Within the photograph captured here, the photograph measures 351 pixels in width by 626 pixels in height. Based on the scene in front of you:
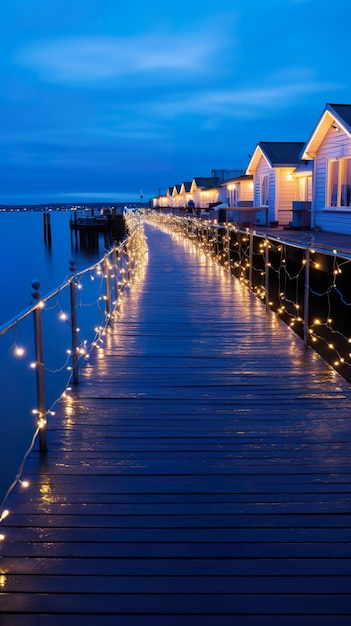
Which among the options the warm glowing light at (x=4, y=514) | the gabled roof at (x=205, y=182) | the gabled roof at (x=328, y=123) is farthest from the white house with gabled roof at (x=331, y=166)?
the gabled roof at (x=205, y=182)

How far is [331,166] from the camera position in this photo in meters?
16.8

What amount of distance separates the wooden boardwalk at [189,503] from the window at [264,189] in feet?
67.4

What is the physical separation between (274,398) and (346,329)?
778cm

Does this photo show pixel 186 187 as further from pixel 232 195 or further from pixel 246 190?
pixel 246 190

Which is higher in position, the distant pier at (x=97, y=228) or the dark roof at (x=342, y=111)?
the dark roof at (x=342, y=111)

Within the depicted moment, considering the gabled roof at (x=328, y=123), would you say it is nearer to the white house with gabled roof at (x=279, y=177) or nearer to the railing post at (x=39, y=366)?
the white house with gabled roof at (x=279, y=177)

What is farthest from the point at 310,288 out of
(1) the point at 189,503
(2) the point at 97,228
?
(2) the point at 97,228

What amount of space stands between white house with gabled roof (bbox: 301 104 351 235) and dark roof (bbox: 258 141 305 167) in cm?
539

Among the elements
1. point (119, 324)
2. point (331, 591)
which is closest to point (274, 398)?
point (331, 591)

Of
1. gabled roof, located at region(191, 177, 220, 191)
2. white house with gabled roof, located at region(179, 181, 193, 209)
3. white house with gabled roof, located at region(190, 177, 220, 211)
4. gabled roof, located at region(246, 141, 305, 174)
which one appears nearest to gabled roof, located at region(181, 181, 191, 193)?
white house with gabled roof, located at region(179, 181, 193, 209)

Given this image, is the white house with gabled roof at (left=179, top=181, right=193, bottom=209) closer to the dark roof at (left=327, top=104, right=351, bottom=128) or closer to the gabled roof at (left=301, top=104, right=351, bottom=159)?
the gabled roof at (left=301, top=104, right=351, bottom=159)

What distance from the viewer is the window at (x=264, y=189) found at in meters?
25.0

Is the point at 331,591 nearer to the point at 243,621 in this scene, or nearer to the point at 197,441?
the point at 243,621

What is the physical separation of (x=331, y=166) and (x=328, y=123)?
123 centimetres
